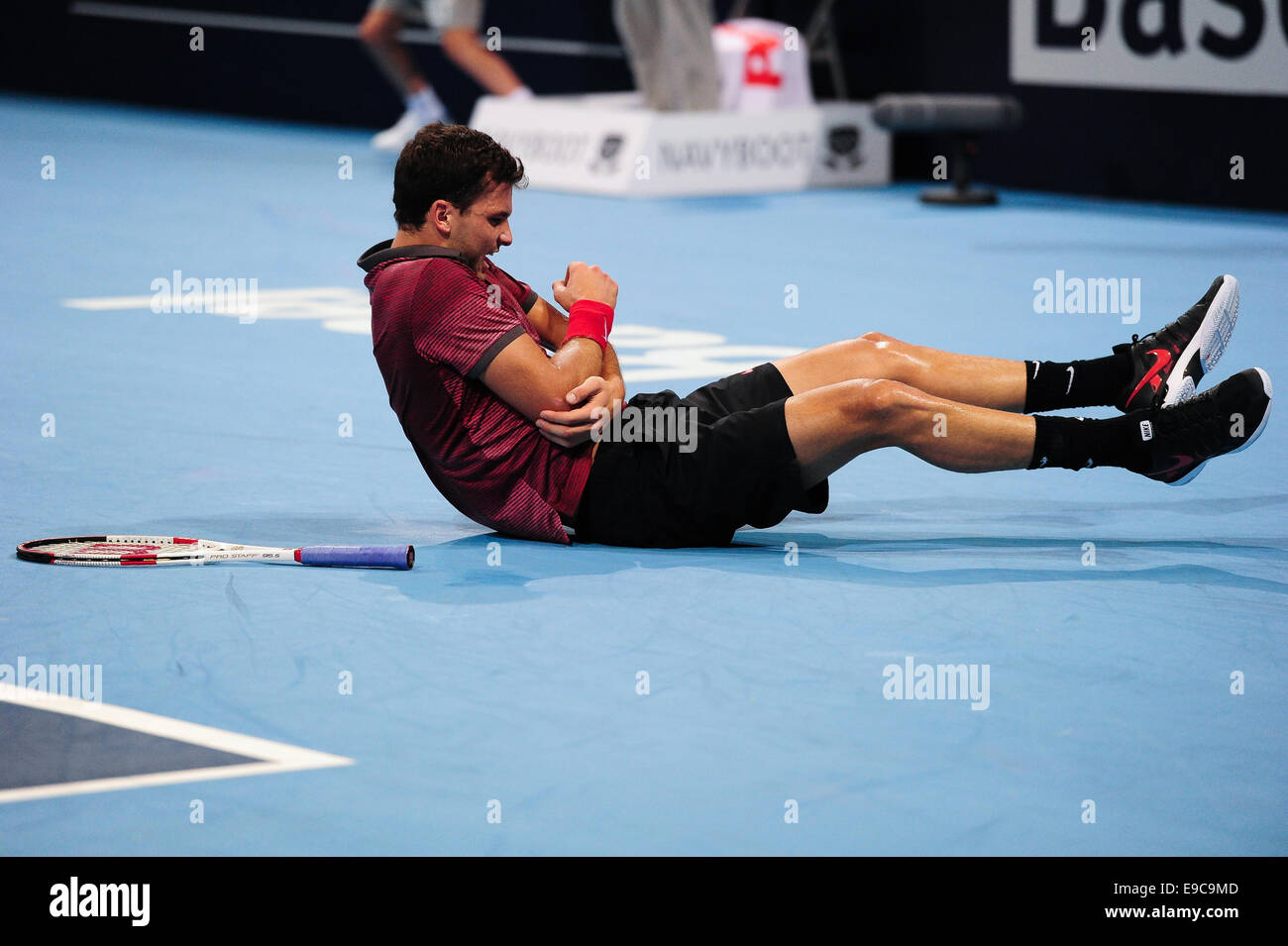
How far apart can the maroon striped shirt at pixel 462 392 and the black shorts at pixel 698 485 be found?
84 millimetres

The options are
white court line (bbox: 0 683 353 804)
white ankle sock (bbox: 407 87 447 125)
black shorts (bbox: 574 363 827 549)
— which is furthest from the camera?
white ankle sock (bbox: 407 87 447 125)

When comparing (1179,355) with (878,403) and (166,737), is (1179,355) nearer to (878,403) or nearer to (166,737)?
(878,403)

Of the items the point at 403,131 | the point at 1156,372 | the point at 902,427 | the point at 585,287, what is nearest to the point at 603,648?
the point at 902,427

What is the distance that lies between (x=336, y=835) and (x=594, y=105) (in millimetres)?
10409

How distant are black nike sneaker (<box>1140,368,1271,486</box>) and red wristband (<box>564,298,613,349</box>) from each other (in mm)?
1361

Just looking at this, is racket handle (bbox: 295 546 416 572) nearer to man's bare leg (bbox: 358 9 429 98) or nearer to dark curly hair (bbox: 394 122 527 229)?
dark curly hair (bbox: 394 122 527 229)

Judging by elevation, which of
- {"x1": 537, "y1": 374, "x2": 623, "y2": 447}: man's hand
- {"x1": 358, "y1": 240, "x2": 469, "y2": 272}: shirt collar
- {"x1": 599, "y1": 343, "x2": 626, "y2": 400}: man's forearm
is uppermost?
{"x1": 358, "y1": 240, "x2": 469, "y2": 272}: shirt collar

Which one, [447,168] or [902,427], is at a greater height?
[447,168]

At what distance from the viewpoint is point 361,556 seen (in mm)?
4598

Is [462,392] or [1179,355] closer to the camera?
[462,392]

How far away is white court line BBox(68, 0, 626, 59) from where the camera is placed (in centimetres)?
1523

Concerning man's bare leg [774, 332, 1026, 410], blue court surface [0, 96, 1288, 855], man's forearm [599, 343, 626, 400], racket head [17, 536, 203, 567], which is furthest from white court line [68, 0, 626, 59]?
racket head [17, 536, 203, 567]

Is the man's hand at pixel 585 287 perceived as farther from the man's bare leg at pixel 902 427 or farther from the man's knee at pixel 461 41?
the man's knee at pixel 461 41

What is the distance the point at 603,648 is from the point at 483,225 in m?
1.23
